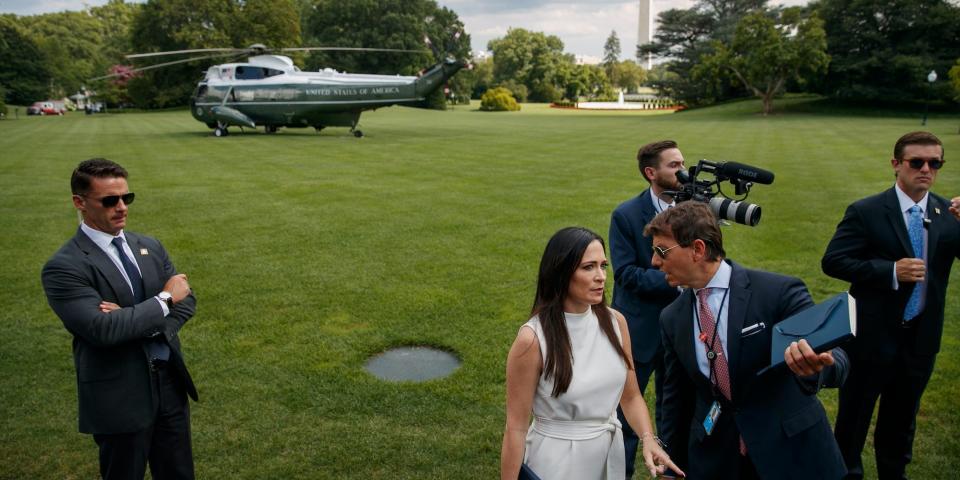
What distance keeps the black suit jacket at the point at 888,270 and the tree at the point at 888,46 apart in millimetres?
53631

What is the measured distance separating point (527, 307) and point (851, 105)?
56.5 meters

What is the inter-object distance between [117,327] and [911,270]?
484 cm

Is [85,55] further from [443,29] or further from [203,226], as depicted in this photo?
[203,226]

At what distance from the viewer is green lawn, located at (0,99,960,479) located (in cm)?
548

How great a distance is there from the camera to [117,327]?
359cm

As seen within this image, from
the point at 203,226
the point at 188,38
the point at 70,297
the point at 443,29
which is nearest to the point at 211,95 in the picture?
the point at 203,226

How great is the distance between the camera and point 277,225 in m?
13.6

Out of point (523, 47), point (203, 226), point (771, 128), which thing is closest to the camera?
point (203, 226)

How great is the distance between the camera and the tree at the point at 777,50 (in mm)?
48500

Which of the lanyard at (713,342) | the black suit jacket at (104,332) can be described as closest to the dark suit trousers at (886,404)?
the lanyard at (713,342)

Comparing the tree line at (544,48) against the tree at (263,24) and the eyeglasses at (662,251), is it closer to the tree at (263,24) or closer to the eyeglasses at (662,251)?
the tree at (263,24)

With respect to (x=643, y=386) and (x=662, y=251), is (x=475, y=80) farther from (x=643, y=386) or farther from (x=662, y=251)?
(x=662, y=251)

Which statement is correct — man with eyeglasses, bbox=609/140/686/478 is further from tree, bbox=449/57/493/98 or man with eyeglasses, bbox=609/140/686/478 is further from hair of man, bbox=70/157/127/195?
tree, bbox=449/57/493/98

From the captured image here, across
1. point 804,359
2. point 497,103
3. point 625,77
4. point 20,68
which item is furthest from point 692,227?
point 625,77
